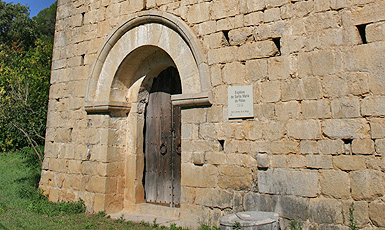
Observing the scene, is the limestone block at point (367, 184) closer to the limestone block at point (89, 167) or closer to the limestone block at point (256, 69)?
the limestone block at point (256, 69)

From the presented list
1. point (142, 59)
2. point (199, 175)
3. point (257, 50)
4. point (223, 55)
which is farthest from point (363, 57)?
point (142, 59)

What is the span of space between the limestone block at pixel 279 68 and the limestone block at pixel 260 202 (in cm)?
149

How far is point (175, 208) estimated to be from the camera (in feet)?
17.5

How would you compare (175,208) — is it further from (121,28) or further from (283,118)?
(121,28)

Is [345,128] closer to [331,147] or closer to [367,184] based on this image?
[331,147]

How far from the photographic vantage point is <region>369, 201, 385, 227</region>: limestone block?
3346mm

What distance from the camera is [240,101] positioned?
14.1 feet

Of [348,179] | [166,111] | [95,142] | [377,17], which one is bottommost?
[348,179]

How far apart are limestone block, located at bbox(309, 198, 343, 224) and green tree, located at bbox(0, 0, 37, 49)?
70.9 feet

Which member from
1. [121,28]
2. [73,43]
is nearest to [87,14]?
[73,43]

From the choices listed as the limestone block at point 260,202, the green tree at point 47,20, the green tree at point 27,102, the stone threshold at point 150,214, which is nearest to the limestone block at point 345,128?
the limestone block at point 260,202

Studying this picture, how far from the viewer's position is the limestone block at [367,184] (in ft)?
11.1

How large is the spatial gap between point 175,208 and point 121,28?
3181 mm

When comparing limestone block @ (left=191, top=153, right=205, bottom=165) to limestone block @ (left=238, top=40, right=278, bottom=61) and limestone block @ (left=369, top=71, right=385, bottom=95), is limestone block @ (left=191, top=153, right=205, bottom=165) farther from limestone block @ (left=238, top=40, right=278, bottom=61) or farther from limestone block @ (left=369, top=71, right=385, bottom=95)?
limestone block @ (left=369, top=71, right=385, bottom=95)
